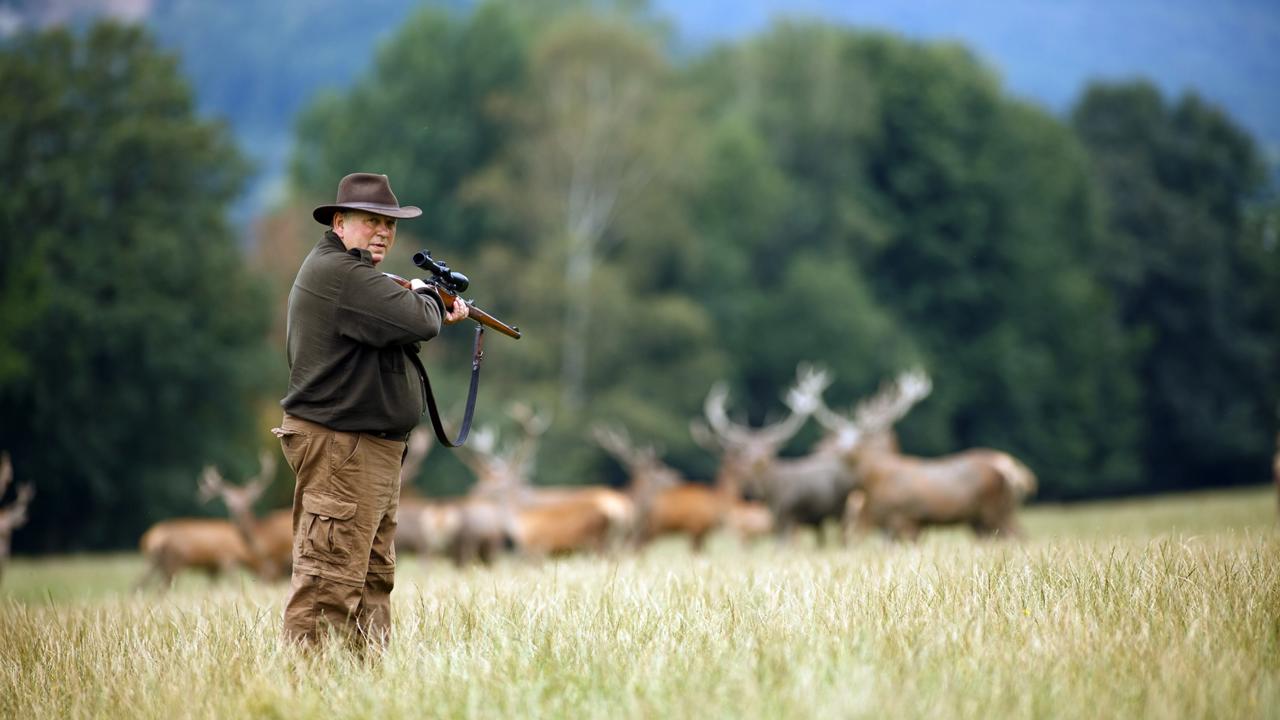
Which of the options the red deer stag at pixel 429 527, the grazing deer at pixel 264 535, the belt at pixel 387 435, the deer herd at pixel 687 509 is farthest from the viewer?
the red deer stag at pixel 429 527

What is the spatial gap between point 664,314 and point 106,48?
13057 mm

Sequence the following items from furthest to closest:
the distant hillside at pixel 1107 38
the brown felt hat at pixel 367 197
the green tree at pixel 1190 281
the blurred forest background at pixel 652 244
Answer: the distant hillside at pixel 1107 38
the green tree at pixel 1190 281
the blurred forest background at pixel 652 244
the brown felt hat at pixel 367 197

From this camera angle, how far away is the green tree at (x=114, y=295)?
25.6m

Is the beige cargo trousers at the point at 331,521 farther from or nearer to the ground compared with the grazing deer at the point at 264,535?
farther from the ground

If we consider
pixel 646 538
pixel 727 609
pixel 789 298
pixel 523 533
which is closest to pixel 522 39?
pixel 789 298

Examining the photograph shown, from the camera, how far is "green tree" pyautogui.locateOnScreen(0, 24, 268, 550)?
25578 mm

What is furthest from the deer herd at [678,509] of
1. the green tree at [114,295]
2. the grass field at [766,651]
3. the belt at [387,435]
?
the belt at [387,435]

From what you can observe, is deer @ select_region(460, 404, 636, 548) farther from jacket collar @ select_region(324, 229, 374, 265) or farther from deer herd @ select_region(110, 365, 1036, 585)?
jacket collar @ select_region(324, 229, 374, 265)

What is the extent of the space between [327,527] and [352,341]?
2.36 feet

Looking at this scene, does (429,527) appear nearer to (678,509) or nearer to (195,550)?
(195,550)

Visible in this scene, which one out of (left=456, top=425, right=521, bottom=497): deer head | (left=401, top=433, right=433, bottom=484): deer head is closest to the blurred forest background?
(left=401, top=433, right=433, bottom=484): deer head

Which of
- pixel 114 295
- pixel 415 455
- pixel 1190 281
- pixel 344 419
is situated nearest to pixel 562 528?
pixel 415 455

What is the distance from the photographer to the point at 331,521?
5238 mm

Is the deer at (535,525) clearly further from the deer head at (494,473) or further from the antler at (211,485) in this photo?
the antler at (211,485)
